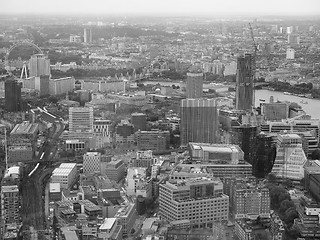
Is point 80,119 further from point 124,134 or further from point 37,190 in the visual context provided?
point 37,190

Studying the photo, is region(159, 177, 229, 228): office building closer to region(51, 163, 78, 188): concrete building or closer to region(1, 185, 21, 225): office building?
region(51, 163, 78, 188): concrete building

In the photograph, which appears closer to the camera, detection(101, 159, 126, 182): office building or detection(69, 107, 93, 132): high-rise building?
detection(101, 159, 126, 182): office building

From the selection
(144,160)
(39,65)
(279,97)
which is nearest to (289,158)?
(144,160)

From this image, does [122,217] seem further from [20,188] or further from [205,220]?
[20,188]

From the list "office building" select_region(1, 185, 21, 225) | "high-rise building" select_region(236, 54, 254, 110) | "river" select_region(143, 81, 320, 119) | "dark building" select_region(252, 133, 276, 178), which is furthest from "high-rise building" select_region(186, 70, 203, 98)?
"office building" select_region(1, 185, 21, 225)

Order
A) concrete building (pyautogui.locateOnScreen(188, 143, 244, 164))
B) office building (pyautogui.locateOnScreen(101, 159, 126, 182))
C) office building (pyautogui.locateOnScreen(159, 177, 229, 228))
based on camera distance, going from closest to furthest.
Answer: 1. office building (pyautogui.locateOnScreen(159, 177, 229, 228))
2. office building (pyautogui.locateOnScreen(101, 159, 126, 182))
3. concrete building (pyautogui.locateOnScreen(188, 143, 244, 164))

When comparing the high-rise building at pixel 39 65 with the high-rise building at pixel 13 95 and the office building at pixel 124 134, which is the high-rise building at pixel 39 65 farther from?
the office building at pixel 124 134
